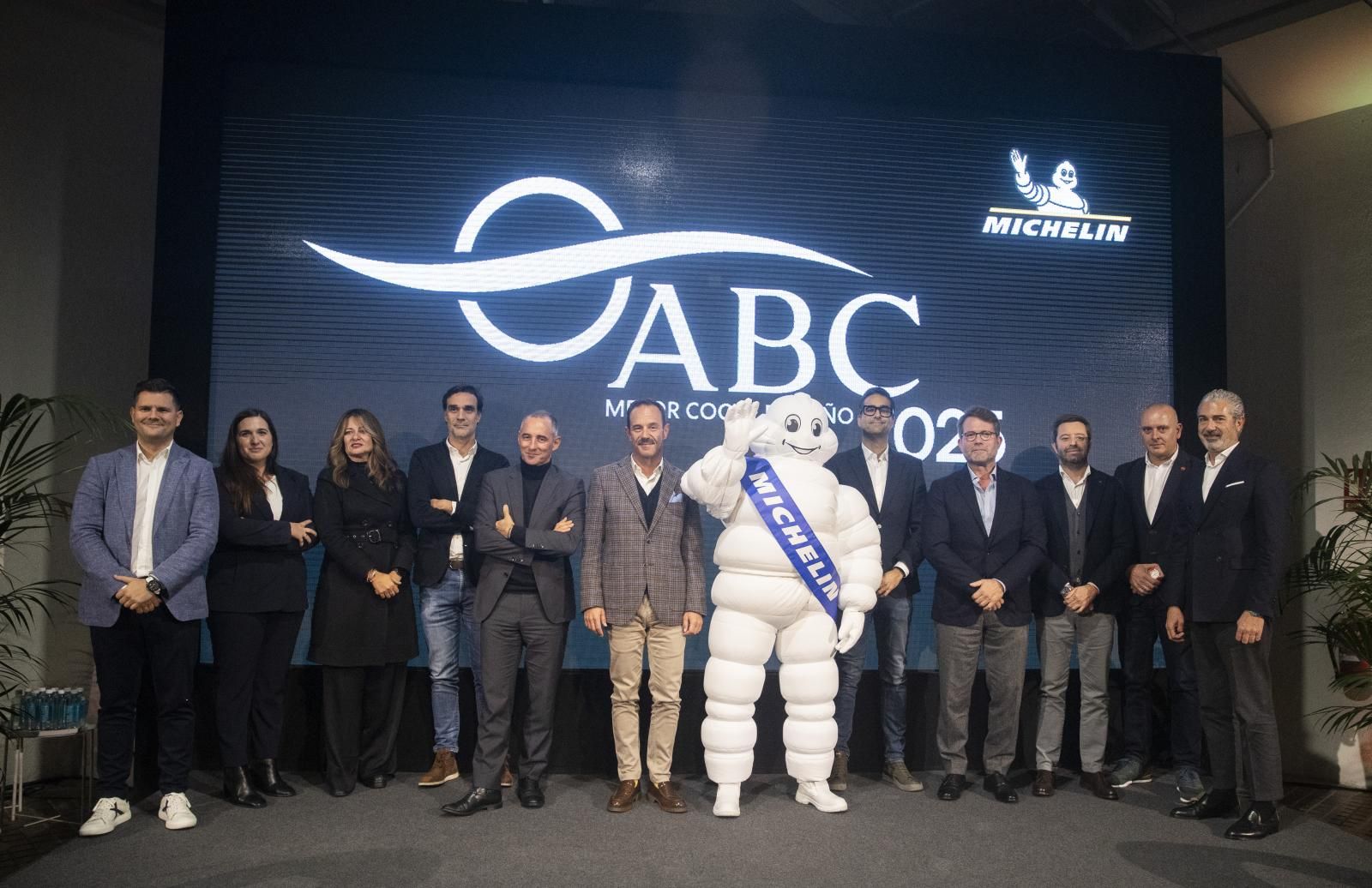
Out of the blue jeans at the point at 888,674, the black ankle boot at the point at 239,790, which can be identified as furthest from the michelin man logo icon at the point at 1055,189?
the black ankle boot at the point at 239,790

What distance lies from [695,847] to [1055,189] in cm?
414

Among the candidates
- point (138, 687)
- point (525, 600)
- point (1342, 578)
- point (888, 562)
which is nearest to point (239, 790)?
point (138, 687)

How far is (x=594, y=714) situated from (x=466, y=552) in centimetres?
103

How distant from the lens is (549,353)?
5559 millimetres

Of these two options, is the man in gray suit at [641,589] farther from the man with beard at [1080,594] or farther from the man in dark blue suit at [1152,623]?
the man in dark blue suit at [1152,623]

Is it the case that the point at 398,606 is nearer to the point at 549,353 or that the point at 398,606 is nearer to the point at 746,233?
the point at 549,353

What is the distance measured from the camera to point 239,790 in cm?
439

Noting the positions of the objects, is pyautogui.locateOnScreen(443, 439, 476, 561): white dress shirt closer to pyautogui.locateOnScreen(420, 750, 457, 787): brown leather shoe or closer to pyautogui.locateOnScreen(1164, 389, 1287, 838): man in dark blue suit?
pyautogui.locateOnScreen(420, 750, 457, 787): brown leather shoe

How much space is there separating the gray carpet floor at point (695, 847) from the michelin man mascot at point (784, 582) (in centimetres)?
30

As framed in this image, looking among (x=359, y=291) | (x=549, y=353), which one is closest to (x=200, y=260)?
(x=359, y=291)

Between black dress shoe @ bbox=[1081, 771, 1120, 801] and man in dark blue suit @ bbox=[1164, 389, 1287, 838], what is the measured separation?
1.11ft

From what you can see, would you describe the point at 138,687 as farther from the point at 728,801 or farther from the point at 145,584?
the point at 728,801

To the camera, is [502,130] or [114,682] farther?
[502,130]

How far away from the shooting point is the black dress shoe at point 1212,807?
446 centimetres
